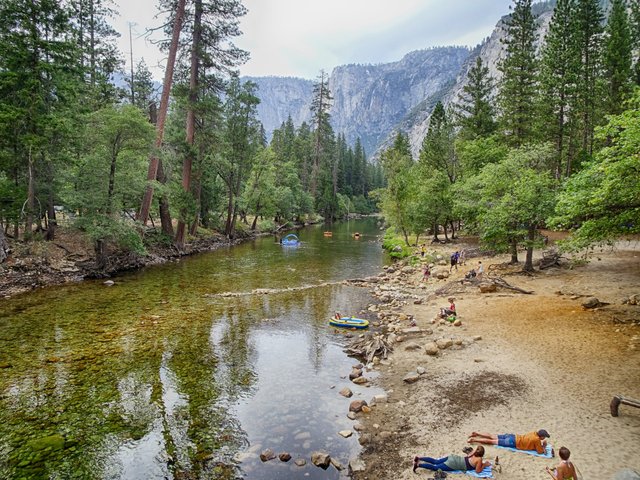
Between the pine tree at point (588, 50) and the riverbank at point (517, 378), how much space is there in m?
21.4

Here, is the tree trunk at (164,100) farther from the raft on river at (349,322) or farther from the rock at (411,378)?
the rock at (411,378)

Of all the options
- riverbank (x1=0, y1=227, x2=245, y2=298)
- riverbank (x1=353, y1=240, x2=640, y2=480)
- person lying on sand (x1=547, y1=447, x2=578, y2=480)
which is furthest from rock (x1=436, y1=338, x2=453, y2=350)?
riverbank (x1=0, y1=227, x2=245, y2=298)

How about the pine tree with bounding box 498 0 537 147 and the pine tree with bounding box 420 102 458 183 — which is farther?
the pine tree with bounding box 420 102 458 183

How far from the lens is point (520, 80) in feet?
118

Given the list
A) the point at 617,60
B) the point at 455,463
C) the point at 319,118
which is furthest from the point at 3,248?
the point at 319,118

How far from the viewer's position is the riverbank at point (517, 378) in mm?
8008

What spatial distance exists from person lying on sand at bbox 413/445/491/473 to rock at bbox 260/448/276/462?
3.10m

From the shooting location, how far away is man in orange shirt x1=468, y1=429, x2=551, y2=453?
7.69 meters

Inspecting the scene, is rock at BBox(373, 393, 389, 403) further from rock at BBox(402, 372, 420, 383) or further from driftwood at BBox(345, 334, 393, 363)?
driftwood at BBox(345, 334, 393, 363)

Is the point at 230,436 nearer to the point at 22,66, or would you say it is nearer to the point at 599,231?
the point at 599,231

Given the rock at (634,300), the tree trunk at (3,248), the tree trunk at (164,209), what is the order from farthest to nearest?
the tree trunk at (164,209), the tree trunk at (3,248), the rock at (634,300)

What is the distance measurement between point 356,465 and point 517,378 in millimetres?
5747

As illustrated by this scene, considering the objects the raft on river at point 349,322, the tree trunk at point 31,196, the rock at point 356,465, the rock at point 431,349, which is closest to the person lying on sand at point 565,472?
the rock at point 356,465

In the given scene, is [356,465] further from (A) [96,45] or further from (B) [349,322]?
A: (A) [96,45]
